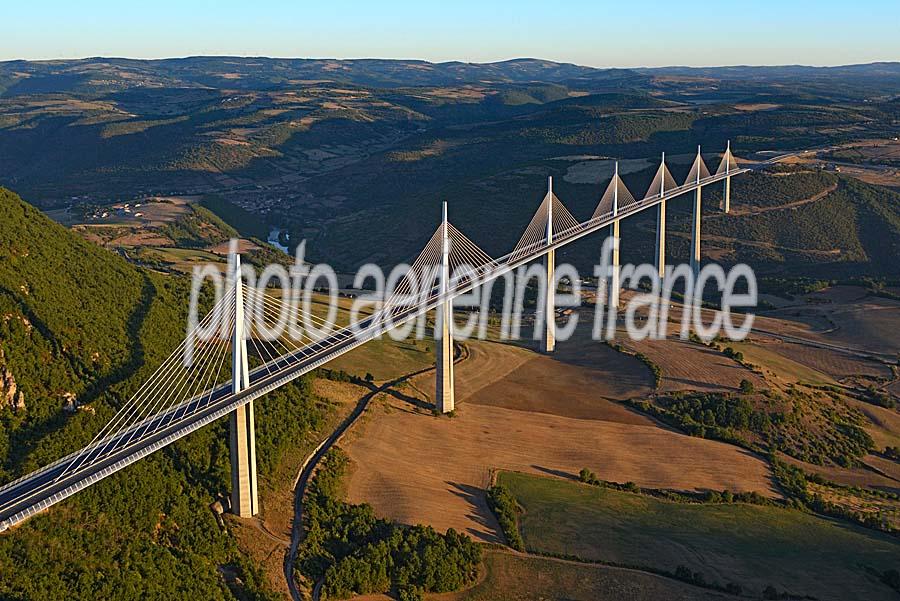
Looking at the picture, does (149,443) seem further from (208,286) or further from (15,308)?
(208,286)

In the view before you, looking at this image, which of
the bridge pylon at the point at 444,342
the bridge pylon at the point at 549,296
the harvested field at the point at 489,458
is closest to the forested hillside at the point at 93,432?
the harvested field at the point at 489,458

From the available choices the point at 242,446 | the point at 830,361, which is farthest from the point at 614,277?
the point at 242,446

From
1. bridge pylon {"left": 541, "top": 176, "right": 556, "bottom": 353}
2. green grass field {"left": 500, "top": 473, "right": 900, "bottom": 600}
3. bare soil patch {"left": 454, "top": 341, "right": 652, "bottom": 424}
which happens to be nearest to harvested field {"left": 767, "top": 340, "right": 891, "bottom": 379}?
bare soil patch {"left": 454, "top": 341, "right": 652, "bottom": 424}

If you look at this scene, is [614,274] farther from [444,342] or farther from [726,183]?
[726,183]

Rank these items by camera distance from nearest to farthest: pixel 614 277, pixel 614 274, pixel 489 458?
pixel 489 458 → pixel 614 277 → pixel 614 274

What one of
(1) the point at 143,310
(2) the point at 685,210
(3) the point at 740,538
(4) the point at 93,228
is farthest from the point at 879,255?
(4) the point at 93,228
